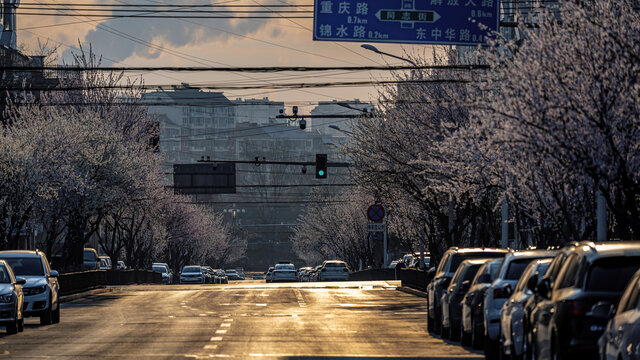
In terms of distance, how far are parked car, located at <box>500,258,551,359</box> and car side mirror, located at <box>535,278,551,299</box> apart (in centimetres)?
157

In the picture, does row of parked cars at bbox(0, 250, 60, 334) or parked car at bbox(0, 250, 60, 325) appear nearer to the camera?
row of parked cars at bbox(0, 250, 60, 334)

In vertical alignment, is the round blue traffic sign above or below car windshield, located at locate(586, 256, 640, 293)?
above

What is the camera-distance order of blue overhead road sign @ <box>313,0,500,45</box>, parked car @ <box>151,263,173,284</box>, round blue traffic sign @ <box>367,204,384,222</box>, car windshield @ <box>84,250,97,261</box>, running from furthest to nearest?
parked car @ <box>151,263,173,284</box> → car windshield @ <box>84,250,97,261</box> → round blue traffic sign @ <box>367,204,384,222</box> → blue overhead road sign @ <box>313,0,500,45</box>

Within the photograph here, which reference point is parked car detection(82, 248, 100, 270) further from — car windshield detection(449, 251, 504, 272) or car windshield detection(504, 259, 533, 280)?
car windshield detection(504, 259, 533, 280)

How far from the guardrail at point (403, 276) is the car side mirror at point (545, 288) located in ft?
99.8

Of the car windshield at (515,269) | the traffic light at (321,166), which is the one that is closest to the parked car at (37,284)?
the car windshield at (515,269)

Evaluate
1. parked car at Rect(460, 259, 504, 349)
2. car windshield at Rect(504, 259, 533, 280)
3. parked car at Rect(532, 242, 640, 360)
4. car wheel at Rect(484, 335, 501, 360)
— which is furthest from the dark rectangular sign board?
parked car at Rect(532, 242, 640, 360)

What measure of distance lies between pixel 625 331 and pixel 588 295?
2.16 meters

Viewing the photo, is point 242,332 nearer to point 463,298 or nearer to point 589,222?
point 463,298

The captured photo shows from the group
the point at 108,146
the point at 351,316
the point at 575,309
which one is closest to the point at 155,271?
the point at 108,146

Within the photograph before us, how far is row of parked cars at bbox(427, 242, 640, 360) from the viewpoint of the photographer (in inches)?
440

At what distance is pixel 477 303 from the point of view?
→ 20531mm

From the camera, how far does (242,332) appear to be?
26.0 m

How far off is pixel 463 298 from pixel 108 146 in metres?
34.8
